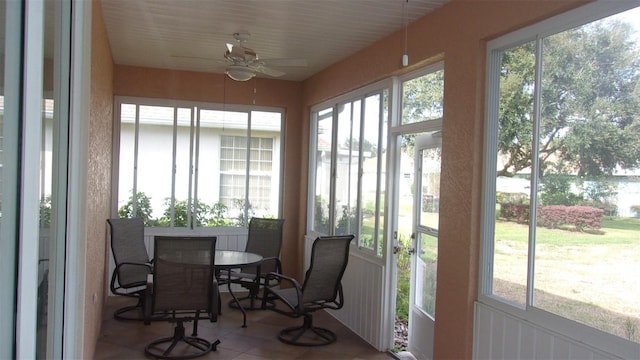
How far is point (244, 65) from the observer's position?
14.2 ft

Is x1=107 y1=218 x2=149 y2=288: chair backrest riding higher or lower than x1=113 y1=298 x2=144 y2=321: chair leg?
higher

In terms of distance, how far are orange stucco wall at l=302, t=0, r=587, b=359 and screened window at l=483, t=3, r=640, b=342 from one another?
3.9 inches

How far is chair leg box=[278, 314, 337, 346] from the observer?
4785 millimetres

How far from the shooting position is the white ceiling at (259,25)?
3867mm

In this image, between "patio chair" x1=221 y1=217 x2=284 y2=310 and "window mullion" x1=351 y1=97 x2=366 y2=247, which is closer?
"window mullion" x1=351 y1=97 x2=366 y2=247

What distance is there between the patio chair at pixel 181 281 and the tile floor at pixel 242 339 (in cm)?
33

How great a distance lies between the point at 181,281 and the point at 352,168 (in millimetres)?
2240

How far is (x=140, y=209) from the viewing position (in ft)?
21.5

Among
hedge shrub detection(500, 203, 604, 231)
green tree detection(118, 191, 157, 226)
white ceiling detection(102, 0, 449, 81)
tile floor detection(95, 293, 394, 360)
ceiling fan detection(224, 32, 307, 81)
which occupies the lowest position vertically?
tile floor detection(95, 293, 394, 360)

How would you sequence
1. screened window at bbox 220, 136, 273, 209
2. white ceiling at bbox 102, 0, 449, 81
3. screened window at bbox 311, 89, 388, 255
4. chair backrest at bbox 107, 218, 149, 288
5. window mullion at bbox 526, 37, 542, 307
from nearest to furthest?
window mullion at bbox 526, 37, 542, 307 → white ceiling at bbox 102, 0, 449, 81 → screened window at bbox 311, 89, 388, 255 → chair backrest at bbox 107, 218, 149, 288 → screened window at bbox 220, 136, 273, 209

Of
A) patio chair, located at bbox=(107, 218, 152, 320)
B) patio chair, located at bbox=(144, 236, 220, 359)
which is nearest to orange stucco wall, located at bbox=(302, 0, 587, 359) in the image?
patio chair, located at bbox=(144, 236, 220, 359)

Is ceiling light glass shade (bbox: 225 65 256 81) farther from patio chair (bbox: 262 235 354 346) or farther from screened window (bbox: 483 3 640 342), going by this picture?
screened window (bbox: 483 3 640 342)

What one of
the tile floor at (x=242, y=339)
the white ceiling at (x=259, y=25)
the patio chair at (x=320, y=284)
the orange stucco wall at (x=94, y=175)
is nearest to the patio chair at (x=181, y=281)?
the tile floor at (x=242, y=339)

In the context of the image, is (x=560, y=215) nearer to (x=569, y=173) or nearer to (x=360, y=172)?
(x=569, y=173)
